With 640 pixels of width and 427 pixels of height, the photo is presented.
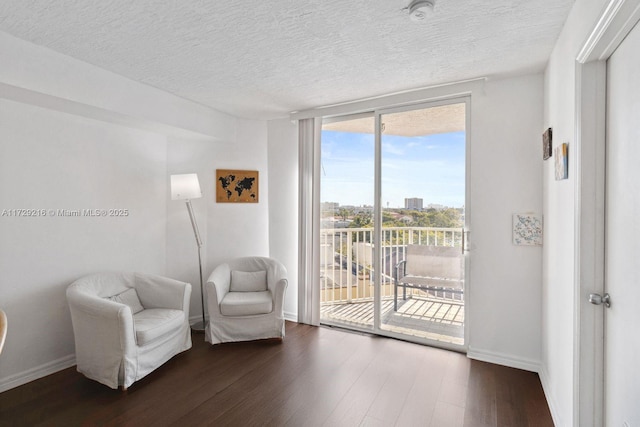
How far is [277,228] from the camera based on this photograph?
13.3ft

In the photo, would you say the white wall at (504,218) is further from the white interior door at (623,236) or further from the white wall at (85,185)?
the white wall at (85,185)

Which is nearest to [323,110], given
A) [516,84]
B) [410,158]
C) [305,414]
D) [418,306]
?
[410,158]

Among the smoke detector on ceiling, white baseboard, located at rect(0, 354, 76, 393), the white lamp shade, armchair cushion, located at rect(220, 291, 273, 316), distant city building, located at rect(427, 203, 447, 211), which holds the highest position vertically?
the smoke detector on ceiling

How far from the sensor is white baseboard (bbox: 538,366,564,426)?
1973mm

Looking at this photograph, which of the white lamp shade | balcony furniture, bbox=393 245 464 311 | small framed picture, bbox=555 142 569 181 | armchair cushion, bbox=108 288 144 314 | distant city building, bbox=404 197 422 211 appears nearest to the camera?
small framed picture, bbox=555 142 569 181

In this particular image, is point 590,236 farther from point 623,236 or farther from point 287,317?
point 287,317

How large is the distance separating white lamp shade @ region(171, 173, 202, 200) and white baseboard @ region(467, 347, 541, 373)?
3.13m

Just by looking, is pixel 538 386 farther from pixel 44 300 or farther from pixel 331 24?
pixel 44 300

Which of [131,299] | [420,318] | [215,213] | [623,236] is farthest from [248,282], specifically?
[623,236]

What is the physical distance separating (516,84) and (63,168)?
3992 millimetres

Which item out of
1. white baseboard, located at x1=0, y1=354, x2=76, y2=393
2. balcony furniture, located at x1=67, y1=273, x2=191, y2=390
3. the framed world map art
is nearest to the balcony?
the framed world map art

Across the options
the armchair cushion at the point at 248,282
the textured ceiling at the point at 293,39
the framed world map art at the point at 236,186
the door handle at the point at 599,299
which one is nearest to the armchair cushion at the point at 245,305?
the armchair cushion at the point at 248,282

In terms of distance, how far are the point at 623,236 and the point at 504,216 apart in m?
1.47

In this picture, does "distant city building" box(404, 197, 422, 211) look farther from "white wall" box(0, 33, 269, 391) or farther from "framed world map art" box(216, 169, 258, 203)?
"white wall" box(0, 33, 269, 391)
